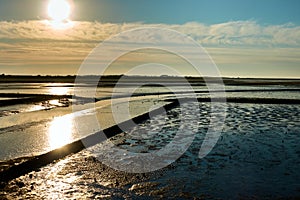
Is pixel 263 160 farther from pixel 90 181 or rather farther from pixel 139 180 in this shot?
pixel 90 181

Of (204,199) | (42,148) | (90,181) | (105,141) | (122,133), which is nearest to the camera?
(204,199)

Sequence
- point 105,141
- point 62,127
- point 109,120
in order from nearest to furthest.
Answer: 1. point 105,141
2. point 62,127
3. point 109,120

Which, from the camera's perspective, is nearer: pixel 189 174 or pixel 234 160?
pixel 189 174

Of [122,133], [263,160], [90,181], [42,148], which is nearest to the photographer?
[90,181]

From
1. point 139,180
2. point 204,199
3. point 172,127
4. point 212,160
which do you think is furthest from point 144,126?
point 204,199

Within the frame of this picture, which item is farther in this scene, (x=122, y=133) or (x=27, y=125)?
(x=27, y=125)

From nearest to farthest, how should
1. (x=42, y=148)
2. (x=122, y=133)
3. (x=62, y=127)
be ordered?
(x=42, y=148) < (x=122, y=133) < (x=62, y=127)

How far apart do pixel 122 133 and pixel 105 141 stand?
276cm

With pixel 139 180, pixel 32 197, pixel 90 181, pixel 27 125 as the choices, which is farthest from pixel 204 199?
pixel 27 125

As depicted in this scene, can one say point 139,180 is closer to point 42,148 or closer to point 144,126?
point 42,148

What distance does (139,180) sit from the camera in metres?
12.0

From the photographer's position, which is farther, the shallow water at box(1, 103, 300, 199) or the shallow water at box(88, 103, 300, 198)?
the shallow water at box(88, 103, 300, 198)

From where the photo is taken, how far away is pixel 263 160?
47.9 ft

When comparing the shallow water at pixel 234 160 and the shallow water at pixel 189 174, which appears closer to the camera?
the shallow water at pixel 189 174
